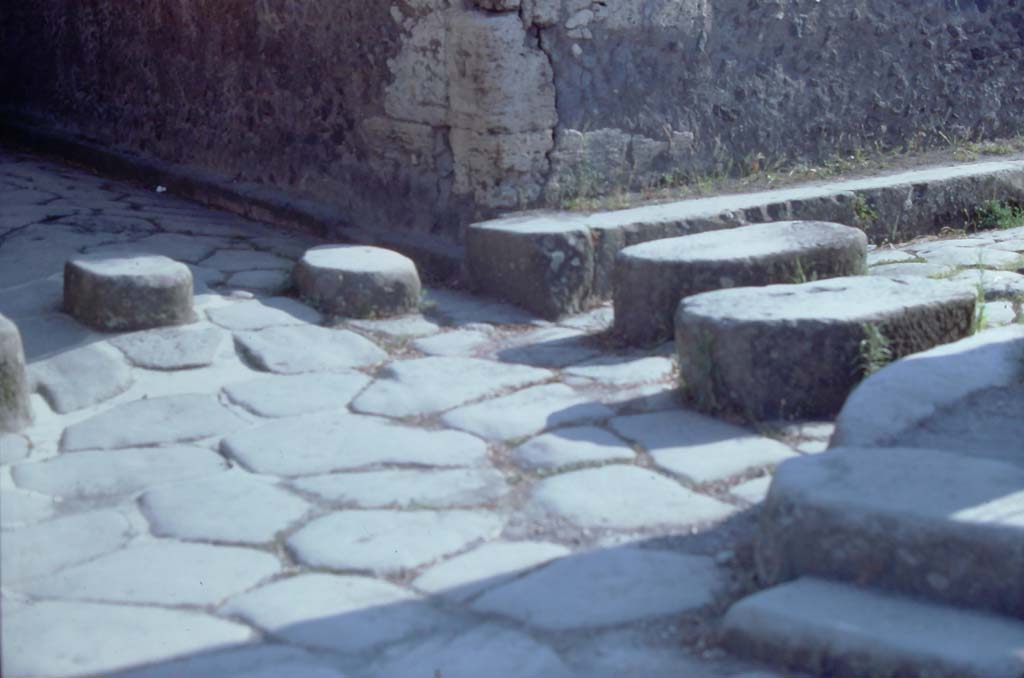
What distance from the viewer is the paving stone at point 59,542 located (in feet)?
8.99

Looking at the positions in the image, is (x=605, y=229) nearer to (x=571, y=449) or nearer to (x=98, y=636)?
(x=571, y=449)

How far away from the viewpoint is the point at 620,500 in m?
3.11

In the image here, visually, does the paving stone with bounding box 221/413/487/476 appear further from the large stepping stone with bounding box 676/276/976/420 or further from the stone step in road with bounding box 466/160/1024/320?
the stone step in road with bounding box 466/160/1024/320

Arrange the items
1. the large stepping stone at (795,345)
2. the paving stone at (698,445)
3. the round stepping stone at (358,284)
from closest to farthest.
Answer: the paving stone at (698,445) → the large stepping stone at (795,345) → the round stepping stone at (358,284)

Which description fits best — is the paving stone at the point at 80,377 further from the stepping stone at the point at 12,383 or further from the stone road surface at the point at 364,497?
the stepping stone at the point at 12,383

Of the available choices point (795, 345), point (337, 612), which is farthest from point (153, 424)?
point (795, 345)

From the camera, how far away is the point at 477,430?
363 cm

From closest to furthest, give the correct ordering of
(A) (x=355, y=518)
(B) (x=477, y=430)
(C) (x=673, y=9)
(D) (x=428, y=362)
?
1. (A) (x=355, y=518)
2. (B) (x=477, y=430)
3. (D) (x=428, y=362)
4. (C) (x=673, y=9)

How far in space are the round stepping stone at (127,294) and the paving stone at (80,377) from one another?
0.65 feet

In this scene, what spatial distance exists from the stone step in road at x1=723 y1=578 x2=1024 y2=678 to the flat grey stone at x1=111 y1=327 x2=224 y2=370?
231 cm

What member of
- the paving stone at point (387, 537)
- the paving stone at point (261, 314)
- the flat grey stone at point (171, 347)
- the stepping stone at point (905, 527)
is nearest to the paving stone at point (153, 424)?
the flat grey stone at point (171, 347)

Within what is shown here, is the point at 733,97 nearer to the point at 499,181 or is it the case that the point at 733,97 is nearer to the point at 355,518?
the point at 499,181

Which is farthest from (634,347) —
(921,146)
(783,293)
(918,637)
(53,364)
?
(921,146)

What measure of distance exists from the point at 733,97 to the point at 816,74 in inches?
23.0
